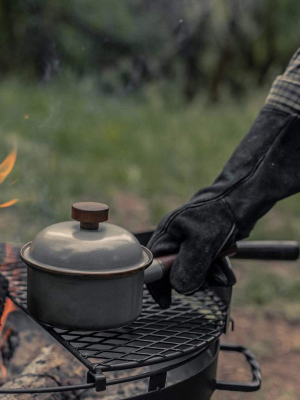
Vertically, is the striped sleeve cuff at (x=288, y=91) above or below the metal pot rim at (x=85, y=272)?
above

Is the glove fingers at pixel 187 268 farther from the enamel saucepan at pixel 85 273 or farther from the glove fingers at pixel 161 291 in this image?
the enamel saucepan at pixel 85 273

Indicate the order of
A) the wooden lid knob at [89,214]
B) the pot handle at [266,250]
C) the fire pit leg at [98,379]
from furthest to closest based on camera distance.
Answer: the pot handle at [266,250] < the wooden lid knob at [89,214] < the fire pit leg at [98,379]

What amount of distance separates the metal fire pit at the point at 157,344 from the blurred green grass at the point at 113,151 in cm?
196

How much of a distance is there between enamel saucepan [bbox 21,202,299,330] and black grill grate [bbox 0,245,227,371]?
0.06 m

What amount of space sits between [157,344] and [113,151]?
153 inches

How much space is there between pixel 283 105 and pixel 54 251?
766 mm

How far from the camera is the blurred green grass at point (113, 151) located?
3.85 metres

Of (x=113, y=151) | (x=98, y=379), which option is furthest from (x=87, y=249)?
(x=113, y=151)

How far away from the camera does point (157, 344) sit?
121 centimetres

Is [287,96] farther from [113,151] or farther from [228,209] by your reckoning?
[113,151]

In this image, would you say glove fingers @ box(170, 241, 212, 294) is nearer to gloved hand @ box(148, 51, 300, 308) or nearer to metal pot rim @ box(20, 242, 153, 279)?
gloved hand @ box(148, 51, 300, 308)

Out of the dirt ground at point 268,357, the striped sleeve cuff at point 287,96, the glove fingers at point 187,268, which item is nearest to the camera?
the glove fingers at point 187,268

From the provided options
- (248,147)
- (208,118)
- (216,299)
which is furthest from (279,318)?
(208,118)

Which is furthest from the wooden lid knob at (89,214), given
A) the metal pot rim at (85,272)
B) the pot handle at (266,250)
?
the pot handle at (266,250)
